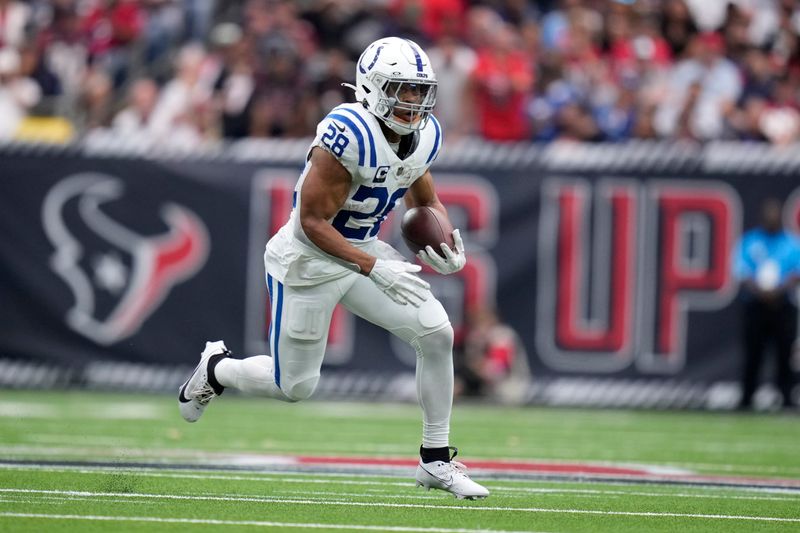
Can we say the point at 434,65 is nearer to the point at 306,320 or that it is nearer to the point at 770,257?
the point at 770,257

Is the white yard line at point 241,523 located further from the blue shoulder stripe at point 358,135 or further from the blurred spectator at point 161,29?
the blurred spectator at point 161,29

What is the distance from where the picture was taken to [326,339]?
18.6 ft

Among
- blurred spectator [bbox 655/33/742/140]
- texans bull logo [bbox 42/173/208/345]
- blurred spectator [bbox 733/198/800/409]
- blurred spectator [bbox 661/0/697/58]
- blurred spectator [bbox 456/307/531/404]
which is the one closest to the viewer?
blurred spectator [bbox 733/198/800/409]

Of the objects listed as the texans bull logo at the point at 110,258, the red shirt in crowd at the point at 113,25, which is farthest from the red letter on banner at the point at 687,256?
the red shirt in crowd at the point at 113,25

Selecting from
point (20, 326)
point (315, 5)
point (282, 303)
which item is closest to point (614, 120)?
point (315, 5)

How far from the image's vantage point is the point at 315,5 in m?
13.2

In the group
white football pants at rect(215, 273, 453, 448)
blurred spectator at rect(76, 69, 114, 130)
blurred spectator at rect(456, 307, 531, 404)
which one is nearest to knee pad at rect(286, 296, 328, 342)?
white football pants at rect(215, 273, 453, 448)

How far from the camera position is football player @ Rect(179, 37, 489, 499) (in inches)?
213

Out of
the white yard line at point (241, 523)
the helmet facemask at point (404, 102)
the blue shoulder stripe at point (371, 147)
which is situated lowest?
the white yard line at point (241, 523)

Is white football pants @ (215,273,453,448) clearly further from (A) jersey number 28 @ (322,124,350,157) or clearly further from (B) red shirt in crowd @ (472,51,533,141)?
(B) red shirt in crowd @ (472,51,533,141)

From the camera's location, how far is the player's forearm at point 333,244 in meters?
5.39

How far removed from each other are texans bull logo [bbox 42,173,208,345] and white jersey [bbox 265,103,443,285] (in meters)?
5.82

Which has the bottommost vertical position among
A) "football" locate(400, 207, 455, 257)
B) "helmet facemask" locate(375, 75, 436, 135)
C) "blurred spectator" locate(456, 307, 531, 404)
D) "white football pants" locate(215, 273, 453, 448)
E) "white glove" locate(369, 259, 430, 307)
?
"blurred spectator" locate(456, 307, 531, 404)

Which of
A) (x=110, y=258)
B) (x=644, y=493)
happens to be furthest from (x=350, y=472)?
(x=110, y=258)
